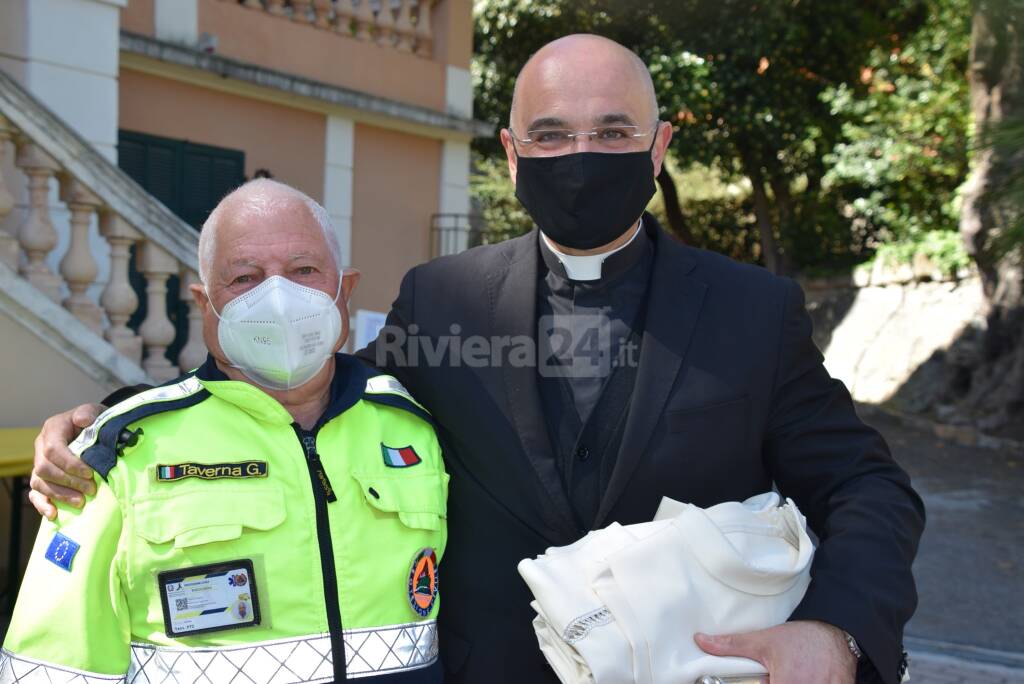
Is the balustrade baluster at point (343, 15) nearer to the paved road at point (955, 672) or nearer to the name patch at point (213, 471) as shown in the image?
the paved road at point (955, 672)

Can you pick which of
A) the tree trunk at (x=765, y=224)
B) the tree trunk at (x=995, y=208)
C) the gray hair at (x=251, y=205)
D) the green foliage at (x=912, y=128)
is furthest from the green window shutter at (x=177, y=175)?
the tree trunk at (x=765, y=224)

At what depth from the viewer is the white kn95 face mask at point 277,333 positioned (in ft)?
6.07

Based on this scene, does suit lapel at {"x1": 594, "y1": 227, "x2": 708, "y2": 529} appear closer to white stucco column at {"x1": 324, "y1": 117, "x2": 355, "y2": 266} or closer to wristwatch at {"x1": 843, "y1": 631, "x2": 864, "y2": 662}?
wristwatch at {"x1": 843, "y1": 631, "x2": 864, "y2": 662}

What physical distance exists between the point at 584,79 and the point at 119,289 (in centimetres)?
371

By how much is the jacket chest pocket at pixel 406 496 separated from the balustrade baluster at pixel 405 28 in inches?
326

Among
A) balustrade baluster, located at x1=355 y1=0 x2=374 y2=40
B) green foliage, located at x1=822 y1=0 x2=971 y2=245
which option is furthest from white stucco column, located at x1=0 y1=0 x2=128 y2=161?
green foliage, located at x1=822 y1=0 x2=971 y2=245

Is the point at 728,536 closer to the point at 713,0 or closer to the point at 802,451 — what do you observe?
the point at 802,451

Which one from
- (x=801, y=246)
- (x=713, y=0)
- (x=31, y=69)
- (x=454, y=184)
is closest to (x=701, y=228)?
(x=801, y=246)

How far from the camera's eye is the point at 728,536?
5.34ft

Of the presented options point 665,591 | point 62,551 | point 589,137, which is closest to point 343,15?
point 589,137

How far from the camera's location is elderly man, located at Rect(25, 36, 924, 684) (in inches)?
74.0

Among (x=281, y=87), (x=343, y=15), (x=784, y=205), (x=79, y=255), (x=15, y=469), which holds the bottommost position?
(x=15, y=469)

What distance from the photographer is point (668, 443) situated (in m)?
1.88

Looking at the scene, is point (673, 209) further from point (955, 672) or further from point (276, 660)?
point (276, 660)
